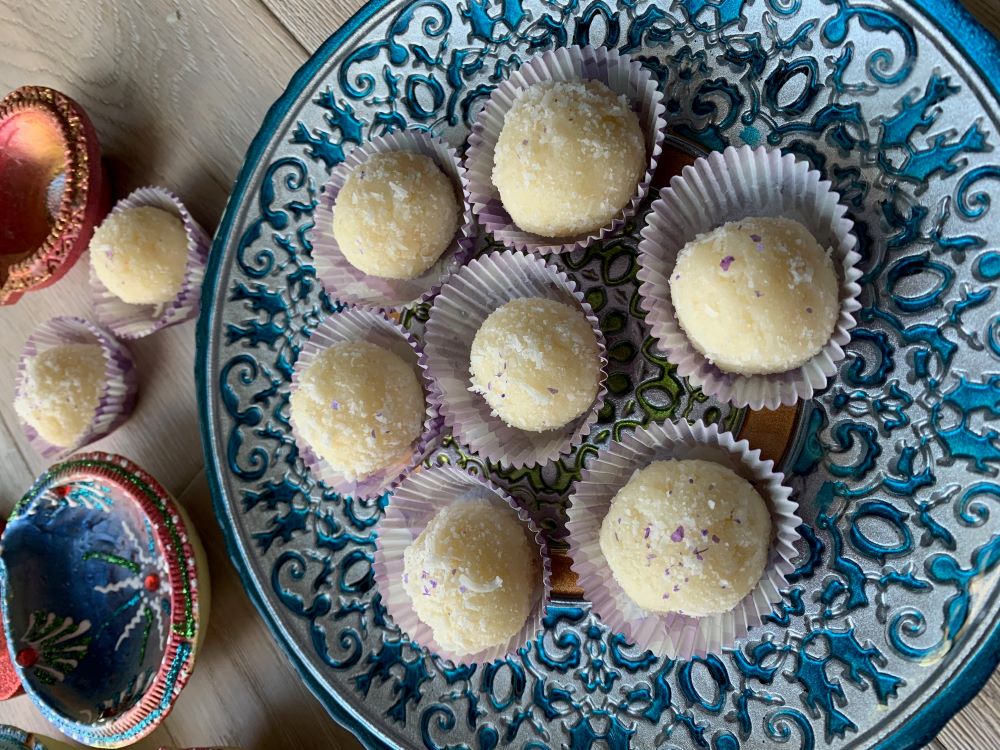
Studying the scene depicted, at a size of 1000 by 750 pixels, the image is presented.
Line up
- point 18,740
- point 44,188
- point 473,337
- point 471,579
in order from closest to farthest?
point 471,579 < point 473,337 < point 18,740 < point 44,188

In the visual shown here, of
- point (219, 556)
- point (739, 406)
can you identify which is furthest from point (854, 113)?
point (219, 556)

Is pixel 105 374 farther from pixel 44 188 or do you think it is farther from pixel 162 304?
pixel 44 188

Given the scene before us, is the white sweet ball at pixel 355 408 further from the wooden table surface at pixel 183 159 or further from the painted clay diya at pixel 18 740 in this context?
the painted clay diya at pixel 18 740

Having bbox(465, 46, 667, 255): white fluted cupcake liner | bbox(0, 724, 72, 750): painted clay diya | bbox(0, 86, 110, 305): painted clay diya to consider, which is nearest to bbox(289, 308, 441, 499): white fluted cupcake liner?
bbox(465, 46, 667, 255): white fluted cupcake liner

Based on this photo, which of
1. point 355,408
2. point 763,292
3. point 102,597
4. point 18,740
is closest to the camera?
point 763,292

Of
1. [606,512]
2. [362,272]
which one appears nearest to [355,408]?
[362,272]

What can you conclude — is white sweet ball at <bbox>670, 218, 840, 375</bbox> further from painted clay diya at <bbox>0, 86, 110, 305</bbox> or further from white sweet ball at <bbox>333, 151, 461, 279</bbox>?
painted clay diya at <bbox>0, 86, 110, 305</bbox>
